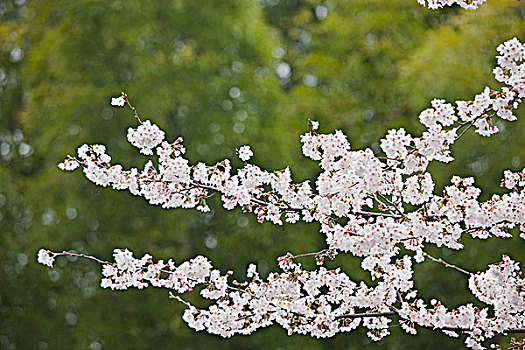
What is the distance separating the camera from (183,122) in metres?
3.67

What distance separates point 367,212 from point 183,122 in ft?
7.17

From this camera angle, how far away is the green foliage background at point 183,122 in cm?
360

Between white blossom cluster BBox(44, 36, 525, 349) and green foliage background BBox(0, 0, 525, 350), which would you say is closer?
white blossom cluster BBox(44, 36, 525, 349)

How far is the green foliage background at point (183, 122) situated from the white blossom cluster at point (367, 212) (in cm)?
182

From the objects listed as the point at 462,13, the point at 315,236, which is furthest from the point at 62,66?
the point at 462,13

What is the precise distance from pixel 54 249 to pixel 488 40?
2638mm

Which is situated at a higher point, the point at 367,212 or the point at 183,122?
the point at 367,212

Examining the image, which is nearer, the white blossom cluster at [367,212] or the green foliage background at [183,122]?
the white blossom cluster at [367,212]

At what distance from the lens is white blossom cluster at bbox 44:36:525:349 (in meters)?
1.55

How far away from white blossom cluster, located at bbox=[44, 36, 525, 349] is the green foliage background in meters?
1.82

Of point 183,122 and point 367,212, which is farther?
point 183,122

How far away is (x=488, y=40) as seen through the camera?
3.65m

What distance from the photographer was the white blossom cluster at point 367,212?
1.55 meters

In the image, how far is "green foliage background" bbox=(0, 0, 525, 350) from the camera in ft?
11.8
